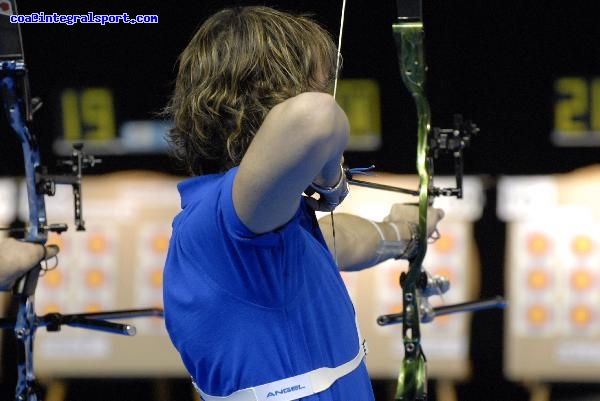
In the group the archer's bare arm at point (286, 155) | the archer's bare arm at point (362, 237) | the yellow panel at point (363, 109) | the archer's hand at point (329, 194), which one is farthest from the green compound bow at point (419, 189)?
the yellow panel at point (363, 109)

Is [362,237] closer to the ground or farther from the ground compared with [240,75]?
closer to the ground

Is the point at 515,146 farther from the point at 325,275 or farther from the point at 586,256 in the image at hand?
the point at 325,275

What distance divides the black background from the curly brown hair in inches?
75.6

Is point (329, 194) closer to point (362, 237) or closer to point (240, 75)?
point (240, 75)

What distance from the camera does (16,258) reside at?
2107mm

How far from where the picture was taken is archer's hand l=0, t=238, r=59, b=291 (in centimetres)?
210

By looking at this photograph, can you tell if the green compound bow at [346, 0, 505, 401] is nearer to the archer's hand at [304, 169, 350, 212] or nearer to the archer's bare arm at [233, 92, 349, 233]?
the archer's hand at [304, 169, 350, 212]

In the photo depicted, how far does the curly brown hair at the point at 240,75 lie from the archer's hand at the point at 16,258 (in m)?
0.98

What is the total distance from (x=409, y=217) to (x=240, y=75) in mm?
732

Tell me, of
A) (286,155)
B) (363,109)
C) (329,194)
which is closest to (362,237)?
(329,194)

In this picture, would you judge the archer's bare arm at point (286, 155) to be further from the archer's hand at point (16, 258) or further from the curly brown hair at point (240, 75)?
the archer's hand at point (16, 258)

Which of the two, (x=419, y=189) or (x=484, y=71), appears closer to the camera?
(x=419, y=189)

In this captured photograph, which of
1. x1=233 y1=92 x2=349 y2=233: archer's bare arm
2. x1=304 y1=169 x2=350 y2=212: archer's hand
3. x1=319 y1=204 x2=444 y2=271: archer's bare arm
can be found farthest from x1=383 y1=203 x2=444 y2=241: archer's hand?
x1=233 y1=92 x2=349 y2=233: archer's bare arm

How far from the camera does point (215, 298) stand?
1.15m
